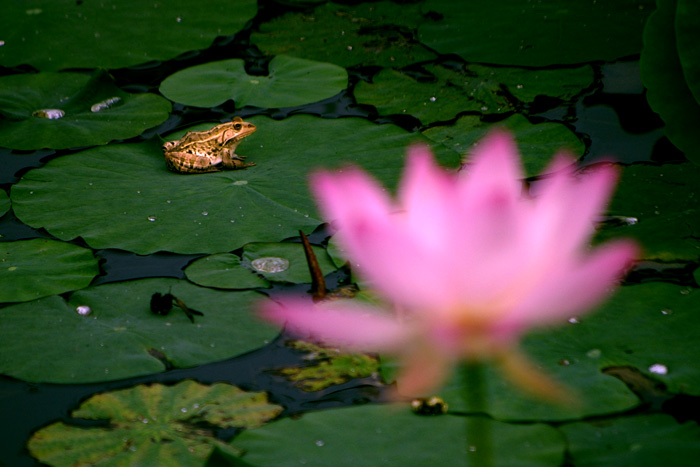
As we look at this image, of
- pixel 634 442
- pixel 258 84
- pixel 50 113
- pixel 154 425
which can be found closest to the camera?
pixel 634 442

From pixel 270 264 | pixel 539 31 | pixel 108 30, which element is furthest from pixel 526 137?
pixel 108 30

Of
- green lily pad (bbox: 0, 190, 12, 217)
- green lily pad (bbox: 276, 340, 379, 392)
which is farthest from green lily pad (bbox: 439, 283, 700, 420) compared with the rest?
green lily pad (bbox: 0, 190, 12, 217)

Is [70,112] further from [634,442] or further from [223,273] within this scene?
[634,442]

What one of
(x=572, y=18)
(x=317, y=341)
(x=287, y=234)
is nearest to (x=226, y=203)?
(x=287, y=234)

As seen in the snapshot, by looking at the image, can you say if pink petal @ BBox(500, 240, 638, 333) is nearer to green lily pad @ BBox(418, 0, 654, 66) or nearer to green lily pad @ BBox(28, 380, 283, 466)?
green lily pad @ BBox(28, 380, 283, 466)

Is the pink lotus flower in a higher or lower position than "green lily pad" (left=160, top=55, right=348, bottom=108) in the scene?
higher

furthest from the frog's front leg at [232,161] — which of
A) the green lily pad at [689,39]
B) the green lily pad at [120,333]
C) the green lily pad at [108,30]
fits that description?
the green lily pad at [689,39]

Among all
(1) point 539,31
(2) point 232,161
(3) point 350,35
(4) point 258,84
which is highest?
(1) point 539,31
